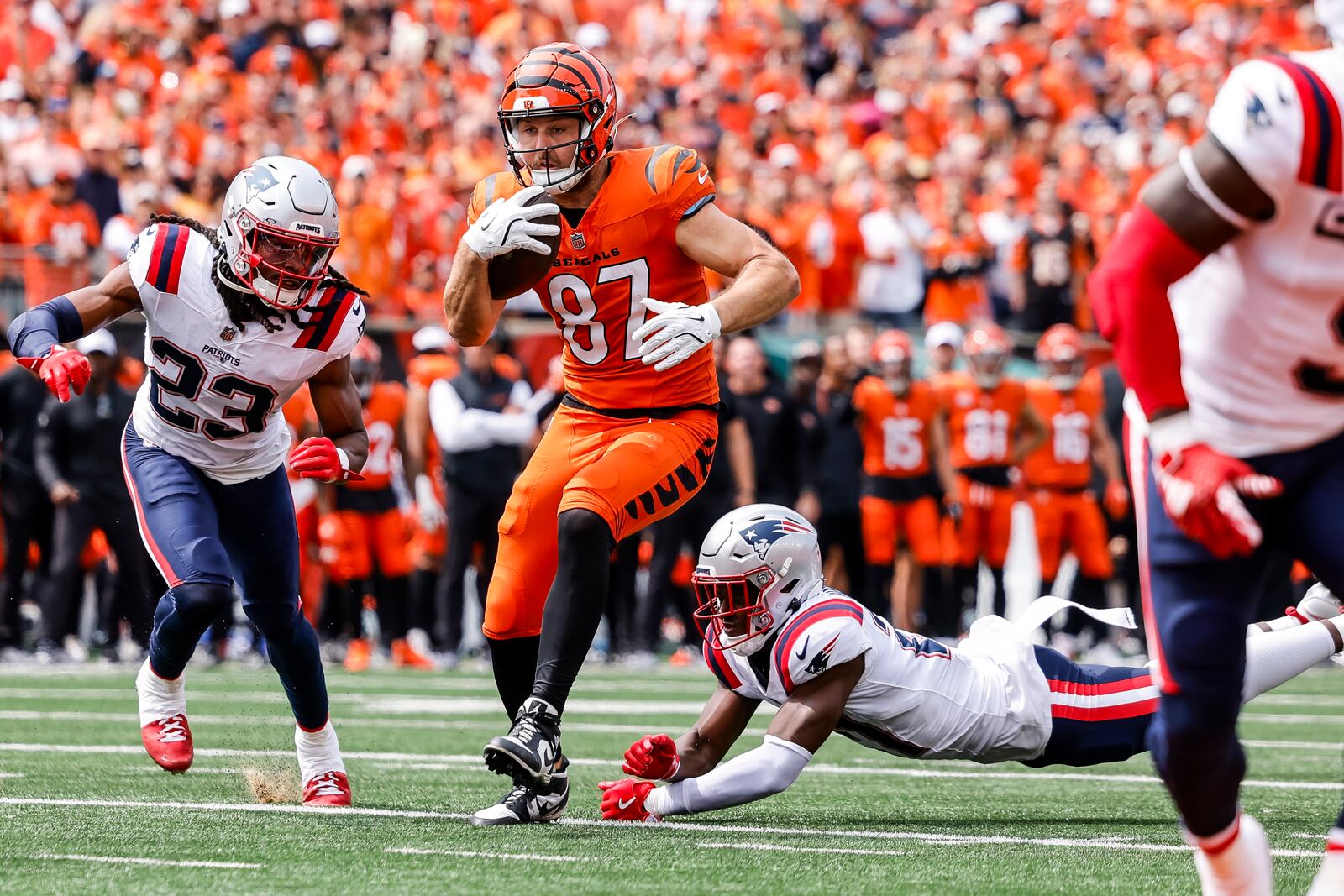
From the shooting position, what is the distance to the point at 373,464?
1133 centimetres

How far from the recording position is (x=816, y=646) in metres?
4.77

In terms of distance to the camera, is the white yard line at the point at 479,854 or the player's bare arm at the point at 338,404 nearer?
the white yard line at the point at 479,854

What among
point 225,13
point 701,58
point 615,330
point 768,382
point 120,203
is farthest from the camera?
point 701,58

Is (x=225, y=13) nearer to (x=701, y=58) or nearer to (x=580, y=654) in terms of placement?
(x=701, y=58)

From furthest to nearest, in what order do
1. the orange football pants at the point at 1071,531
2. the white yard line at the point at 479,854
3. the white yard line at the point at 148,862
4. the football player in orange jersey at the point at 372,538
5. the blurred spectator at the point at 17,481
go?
the orange football pants at the point at 1071,531, the football player in orange jersey at the point at 372,538, the blurred spectator at the point at 17,481, the white yard line at the point at 479,854, the white yard line at the point at 148,862

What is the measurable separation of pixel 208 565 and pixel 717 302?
1477 mm

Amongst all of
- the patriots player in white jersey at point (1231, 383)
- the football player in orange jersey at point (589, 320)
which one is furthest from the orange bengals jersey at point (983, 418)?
the patriots player in white jersey at point (1231, 383)

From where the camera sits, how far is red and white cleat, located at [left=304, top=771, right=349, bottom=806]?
16.9 feet

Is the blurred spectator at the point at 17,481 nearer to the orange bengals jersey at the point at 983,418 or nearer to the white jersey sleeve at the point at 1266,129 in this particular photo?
the orange bengals jersey at the point at 983,418

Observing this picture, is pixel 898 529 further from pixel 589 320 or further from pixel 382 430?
pixel 589 320

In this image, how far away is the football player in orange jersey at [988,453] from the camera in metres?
11.8

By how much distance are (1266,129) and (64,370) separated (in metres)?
3.08

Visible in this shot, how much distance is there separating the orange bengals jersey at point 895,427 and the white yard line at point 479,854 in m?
7.85

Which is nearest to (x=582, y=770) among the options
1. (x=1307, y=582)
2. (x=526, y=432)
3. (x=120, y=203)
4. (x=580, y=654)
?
(x=580, y=654)
